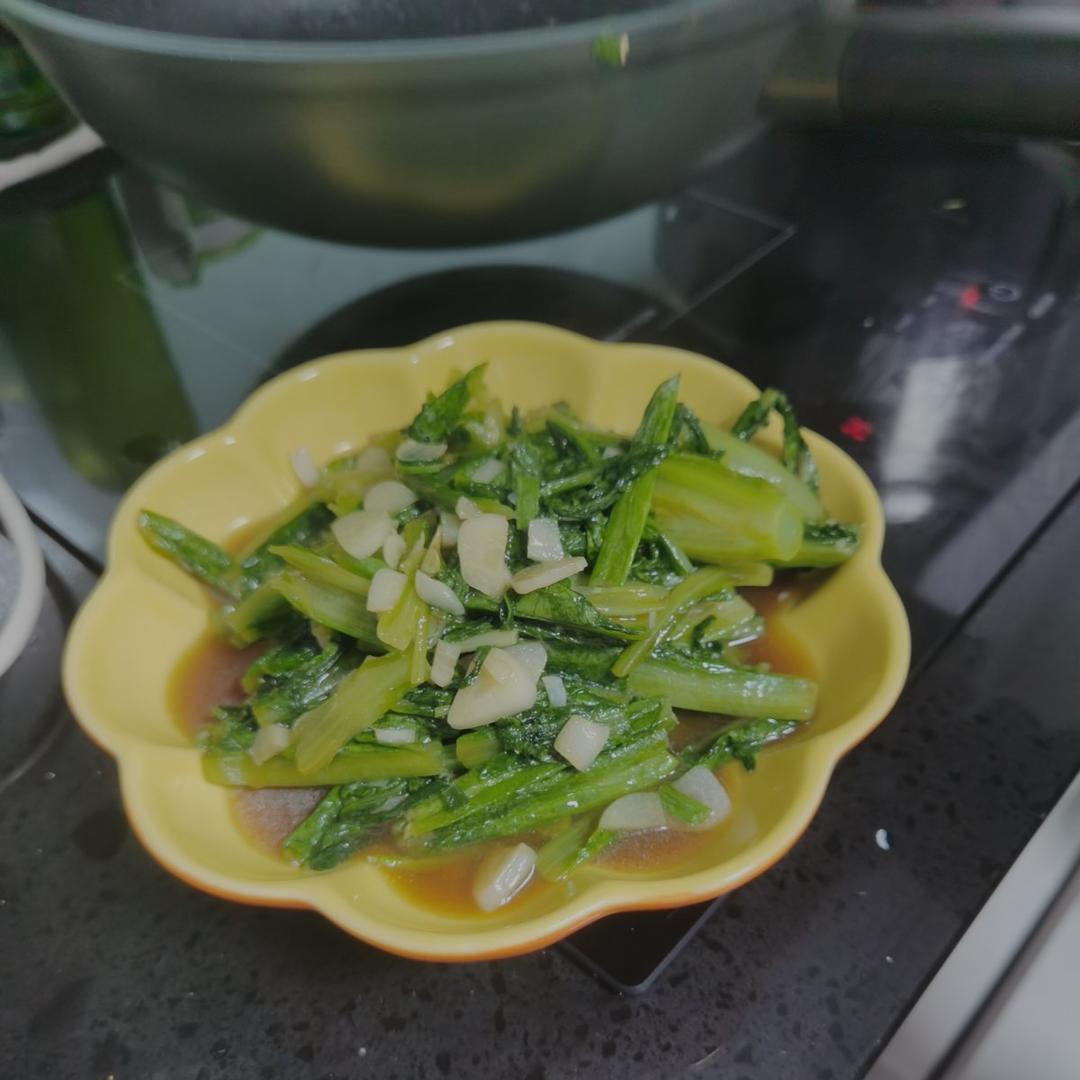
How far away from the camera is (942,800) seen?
1024 millimetres

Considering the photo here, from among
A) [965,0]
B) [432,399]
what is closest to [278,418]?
[432,399]

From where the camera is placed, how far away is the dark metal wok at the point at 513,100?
108 cm

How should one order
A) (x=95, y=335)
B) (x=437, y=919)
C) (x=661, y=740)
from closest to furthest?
(x=437, y=919) → (x=661, y=740) → (x=95, y=335)

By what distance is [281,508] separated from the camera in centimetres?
132

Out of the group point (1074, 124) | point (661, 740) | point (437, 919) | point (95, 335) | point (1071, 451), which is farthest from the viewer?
point (95, 335)

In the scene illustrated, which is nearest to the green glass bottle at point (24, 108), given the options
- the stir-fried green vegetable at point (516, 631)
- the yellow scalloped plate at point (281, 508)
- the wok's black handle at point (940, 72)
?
the yellow scalloped plate at point (281, 508)

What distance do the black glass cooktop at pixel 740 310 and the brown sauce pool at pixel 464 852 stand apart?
18 cm

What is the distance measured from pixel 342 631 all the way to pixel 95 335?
3.09 ft

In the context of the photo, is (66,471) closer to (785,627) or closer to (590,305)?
(590,305)

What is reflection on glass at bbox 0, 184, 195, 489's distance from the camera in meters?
1.44

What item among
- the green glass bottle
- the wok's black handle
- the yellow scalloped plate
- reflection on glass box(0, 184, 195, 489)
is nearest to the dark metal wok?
the wok's black handle

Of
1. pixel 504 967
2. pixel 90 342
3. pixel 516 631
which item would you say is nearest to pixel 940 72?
pixel 516 631

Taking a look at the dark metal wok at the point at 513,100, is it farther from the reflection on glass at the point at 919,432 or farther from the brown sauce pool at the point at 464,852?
the brown sauce pool at the point at 464,852

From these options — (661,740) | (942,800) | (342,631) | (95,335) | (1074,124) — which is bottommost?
(942,800)
